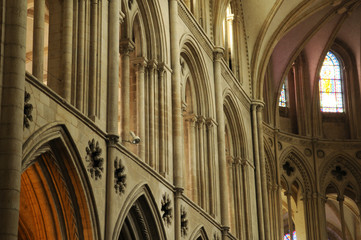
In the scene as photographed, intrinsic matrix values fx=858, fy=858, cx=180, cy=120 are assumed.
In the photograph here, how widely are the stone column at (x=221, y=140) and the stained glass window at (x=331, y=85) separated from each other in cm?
1143

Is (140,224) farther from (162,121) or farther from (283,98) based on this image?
(283,98)

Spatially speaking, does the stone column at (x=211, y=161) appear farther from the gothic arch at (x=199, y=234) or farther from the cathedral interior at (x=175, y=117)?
the gothic arch at (x=199, y=234)

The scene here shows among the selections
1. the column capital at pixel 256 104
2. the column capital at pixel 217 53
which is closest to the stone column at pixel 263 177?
the column capital at pixel 256 104

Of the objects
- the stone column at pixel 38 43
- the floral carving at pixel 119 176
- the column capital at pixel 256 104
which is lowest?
the floral carving at pixel 119 176

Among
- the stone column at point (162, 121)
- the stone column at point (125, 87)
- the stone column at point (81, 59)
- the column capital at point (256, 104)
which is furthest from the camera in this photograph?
the column capital at point (256, 104)

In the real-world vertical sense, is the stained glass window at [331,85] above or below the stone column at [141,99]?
above

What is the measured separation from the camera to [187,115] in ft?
75.7

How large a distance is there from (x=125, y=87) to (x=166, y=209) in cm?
283

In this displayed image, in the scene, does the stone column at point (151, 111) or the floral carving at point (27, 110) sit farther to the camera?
the stone column at point (151, 111)

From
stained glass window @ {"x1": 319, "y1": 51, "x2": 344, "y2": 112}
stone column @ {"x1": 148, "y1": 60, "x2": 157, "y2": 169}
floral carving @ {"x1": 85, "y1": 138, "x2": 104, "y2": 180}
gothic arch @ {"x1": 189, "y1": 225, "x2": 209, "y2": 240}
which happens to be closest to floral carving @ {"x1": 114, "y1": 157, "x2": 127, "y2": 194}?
floral carving @ {"x1": 85, "y1": 138, "x2": 104, "y2": 180}

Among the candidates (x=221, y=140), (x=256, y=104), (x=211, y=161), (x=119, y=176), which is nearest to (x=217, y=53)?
(x=221, y=140)

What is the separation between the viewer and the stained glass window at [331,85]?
116 ft

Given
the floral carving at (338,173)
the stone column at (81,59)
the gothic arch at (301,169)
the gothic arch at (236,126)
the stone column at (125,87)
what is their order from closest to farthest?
the stone column at (81,59), the stone column at (125,87), the gothic arch at (236,126), the gothic arch at (301,169), the floral carving at (338,173)

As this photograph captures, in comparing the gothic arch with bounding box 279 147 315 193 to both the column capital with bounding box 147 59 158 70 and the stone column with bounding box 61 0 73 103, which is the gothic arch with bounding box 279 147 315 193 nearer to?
the column capital with bounding box 147 59 158 70
